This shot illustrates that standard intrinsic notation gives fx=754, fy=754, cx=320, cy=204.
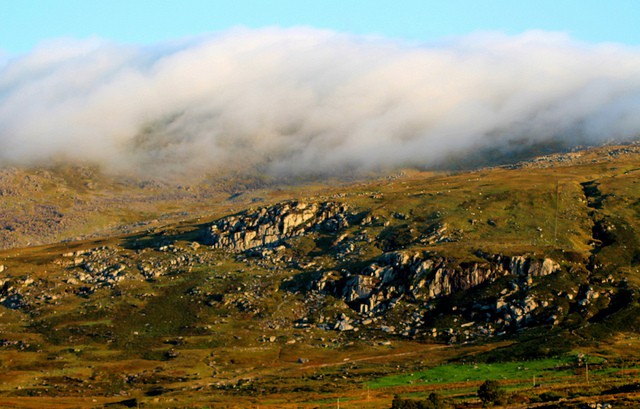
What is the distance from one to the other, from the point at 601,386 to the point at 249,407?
268ft

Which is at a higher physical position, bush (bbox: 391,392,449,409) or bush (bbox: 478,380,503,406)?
bush (bbox: 391,392,449,409)

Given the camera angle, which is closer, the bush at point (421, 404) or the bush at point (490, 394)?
the bush at point (421, 404)

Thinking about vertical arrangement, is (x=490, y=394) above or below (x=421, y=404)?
below

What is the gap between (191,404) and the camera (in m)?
196

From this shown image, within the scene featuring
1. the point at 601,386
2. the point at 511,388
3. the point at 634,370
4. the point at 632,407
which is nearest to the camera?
the point at 632,407

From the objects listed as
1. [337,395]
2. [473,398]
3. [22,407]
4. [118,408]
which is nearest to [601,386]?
[473,398]

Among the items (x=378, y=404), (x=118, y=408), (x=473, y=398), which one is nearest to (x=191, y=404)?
(x=118, y=408)

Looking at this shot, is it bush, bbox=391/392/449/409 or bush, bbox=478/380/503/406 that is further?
bush, bbox=478/380/503/406

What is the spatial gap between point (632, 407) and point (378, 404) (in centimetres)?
6022

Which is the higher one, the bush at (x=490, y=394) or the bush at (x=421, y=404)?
the bush at (x=421, y=404)

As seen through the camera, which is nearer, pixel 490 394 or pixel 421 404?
pixel 421 404

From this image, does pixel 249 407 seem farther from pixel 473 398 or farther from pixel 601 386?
pixel 601 386

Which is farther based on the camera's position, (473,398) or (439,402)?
(473,398)

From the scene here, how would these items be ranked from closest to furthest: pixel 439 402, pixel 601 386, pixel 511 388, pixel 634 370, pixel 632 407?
pixel 632 407, pixel 439 402, pixel 601 386, pixel 511 388, pixel 634 370
